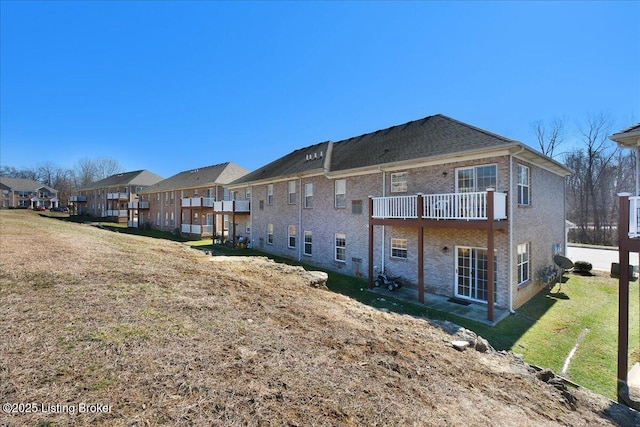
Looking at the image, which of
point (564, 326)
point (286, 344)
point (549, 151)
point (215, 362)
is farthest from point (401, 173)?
point (549, 151)

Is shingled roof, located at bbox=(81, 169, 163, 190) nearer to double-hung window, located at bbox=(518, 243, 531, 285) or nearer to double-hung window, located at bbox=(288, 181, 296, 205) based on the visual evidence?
double-hung window, located at bbox=(288, 181, 296, 205)

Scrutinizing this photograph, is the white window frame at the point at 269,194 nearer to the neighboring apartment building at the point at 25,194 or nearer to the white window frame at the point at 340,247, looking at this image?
the white window frame at the point at 340,247

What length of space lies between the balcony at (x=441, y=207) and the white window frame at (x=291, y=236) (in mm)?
7425

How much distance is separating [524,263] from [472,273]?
2.65 metres

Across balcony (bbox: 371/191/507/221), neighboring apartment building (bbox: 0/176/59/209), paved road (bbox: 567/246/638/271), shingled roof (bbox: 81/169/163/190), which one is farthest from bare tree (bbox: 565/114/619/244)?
neighboring apartment building (bbox: 0/176/59/209)

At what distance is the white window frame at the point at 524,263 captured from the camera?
37.2ft

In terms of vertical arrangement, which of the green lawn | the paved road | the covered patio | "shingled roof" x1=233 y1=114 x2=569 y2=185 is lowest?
the green lawn

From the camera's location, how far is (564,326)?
938 cm

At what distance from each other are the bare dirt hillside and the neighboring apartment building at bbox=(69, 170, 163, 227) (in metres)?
41.0

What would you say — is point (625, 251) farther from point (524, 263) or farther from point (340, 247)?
point (340, 247)

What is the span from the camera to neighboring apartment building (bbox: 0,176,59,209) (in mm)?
65188

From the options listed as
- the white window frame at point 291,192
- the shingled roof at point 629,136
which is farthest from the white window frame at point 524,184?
the white window frame at point 291,192

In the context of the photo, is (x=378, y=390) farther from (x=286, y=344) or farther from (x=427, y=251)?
(x=427, y=251)

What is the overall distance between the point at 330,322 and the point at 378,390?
2.52 metres
